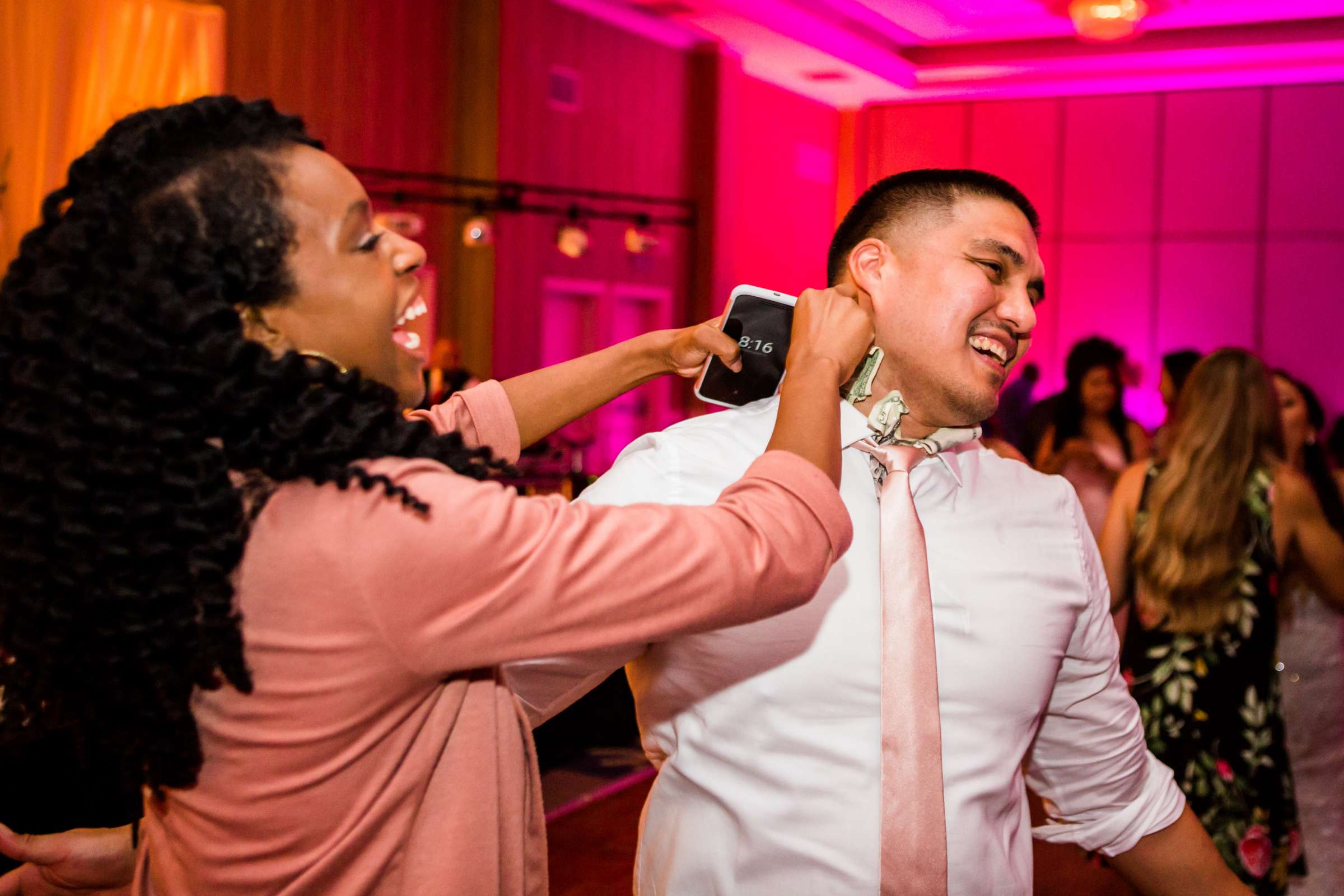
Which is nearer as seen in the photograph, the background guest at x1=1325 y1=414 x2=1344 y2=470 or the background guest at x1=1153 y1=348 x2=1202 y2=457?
the background guest at x1=1153 y1=348 x2=1202 y2=457

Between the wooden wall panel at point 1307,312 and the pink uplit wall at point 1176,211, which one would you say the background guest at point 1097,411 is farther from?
the wooden wall panel at point 1307,312

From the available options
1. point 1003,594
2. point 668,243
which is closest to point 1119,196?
point 668,243

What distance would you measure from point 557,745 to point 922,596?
11.1 feet

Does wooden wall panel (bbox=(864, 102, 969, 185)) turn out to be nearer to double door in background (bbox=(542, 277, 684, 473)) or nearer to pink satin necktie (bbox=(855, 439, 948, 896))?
double door in background (bbox=(542, 277, 684, 473))

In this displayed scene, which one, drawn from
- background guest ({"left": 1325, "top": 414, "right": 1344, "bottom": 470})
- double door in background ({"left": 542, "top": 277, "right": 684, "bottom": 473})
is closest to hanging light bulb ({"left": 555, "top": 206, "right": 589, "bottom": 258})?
double door in background ({"left": 542, "top": 277, "right": 684, "bottom": 473})

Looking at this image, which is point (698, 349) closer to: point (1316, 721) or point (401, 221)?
point (1316, 721)

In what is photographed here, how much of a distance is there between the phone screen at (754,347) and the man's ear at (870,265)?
0.14 meters

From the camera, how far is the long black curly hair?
854mm

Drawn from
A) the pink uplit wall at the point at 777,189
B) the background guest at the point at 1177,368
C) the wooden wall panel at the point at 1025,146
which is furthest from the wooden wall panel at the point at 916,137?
the background guest at the point at 1177,368

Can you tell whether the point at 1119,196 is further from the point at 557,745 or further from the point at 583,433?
the point at 557,745

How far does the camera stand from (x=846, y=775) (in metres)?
1.23

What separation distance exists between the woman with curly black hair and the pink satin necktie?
0.27m

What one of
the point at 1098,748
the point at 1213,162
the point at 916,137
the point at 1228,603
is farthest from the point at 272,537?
the point at 916,137

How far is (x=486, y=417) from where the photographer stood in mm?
1476
